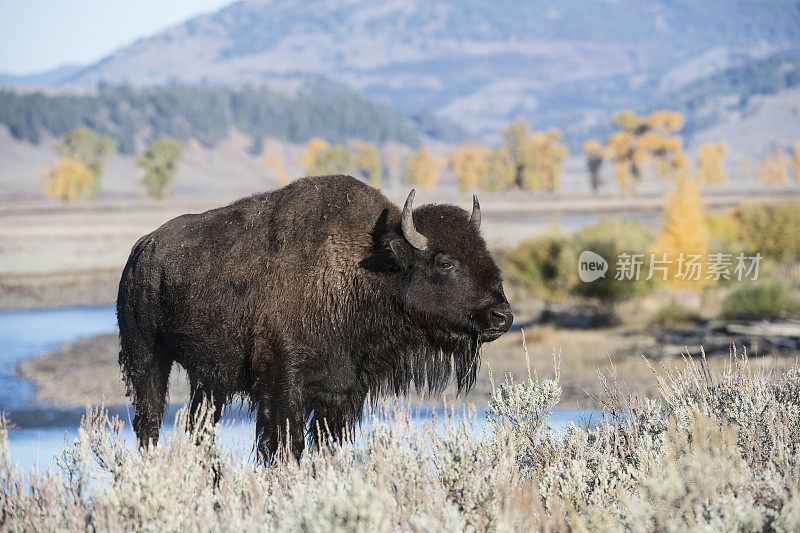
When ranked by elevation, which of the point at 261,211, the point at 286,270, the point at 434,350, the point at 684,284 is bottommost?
the point at 684,284

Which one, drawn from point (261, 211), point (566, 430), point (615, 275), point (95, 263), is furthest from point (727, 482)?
point (95, 263)

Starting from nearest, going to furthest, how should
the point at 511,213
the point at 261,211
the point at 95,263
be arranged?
the point at 261,211
the point at 95,263
the point at 511,213

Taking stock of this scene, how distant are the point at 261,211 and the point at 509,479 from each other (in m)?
2.59

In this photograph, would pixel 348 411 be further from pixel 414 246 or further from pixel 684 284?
pixel 684 284

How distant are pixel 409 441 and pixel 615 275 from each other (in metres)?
18.6

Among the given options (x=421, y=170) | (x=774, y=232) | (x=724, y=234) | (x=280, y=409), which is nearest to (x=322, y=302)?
(x=280, y=409)

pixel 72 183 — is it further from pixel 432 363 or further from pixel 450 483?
pixel 450 483

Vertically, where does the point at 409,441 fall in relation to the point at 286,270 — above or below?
below

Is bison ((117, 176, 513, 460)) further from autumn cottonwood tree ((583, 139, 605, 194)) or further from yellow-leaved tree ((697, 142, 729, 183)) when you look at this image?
yellow-leaved tree ((697, 142, 729, 183))

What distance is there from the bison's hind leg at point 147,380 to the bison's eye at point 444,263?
82.7 inches

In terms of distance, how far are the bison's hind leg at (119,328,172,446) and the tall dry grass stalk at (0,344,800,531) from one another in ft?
2.51

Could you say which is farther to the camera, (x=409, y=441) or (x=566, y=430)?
(x=566, y=430)

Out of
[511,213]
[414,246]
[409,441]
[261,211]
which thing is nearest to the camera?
[409,441]

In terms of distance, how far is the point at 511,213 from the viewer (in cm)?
6594
